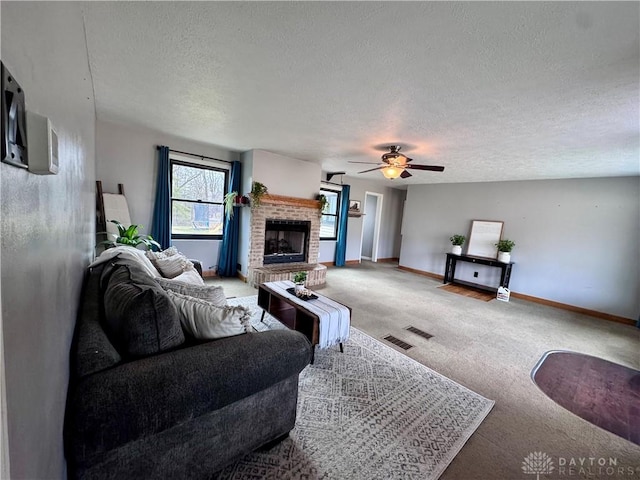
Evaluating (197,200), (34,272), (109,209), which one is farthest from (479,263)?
(109,209)

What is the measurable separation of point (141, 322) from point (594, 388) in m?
3.67

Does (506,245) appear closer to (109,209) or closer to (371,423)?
(371,423)

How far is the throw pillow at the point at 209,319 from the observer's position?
1.39 meters

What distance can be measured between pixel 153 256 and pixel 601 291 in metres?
6.74

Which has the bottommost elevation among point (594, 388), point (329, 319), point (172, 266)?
point (594, 388)

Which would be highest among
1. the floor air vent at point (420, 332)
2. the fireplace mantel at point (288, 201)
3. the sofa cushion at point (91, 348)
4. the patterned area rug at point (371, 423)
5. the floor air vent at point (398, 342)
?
the fireplace mantel at point (288, 201)

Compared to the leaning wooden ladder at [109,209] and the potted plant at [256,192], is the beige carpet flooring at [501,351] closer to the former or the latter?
the potted plant at [256,192]

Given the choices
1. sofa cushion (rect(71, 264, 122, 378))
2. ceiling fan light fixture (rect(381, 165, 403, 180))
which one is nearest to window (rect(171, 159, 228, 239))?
ceiling fan light fixture (rect(381, 165, 403, 180))

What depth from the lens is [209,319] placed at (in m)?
1.39

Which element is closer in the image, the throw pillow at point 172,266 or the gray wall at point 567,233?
the throw pillow at point 172,266

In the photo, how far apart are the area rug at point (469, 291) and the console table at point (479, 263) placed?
0.84ft

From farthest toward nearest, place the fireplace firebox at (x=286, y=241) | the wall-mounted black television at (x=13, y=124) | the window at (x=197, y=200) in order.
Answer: the fireplace firebox at (x=286, y=241) < the window at (x=197, y=200) < the wall-mounted black television at (x=13, y=124)

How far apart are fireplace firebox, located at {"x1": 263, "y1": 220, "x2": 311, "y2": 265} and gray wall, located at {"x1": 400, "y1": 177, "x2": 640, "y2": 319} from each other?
11.7 feet

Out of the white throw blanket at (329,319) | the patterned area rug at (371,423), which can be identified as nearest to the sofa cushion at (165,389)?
the patterned area rug at (371,423)
